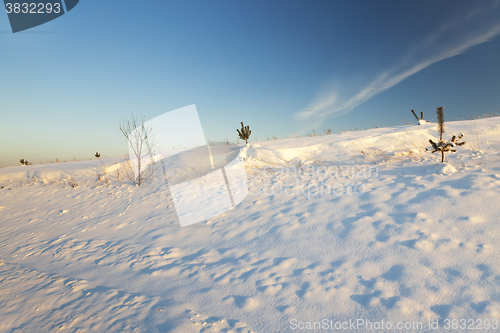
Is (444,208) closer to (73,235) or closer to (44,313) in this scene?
(44,313)

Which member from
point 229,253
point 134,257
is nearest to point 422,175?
point 229,253

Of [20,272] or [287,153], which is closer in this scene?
[20,272]

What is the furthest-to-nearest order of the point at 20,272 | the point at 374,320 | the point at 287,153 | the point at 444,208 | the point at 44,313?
1. the point at 287,153
2. the point at 20,272
3. the point at 444,208
4. the point at 44,313
5. the point at 374,320

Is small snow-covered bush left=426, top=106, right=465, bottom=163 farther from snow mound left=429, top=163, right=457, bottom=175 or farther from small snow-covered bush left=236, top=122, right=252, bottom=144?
small snow-covered bush left=236, top=122, right=252, bottom=144

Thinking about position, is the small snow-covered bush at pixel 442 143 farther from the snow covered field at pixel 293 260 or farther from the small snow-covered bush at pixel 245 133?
the small snow-covered bush at pixel 245 133

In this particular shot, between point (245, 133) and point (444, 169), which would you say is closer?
point (444, 169)

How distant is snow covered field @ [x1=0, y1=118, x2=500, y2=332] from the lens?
1.86m

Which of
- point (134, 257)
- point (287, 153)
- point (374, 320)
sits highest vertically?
point (287, 153)

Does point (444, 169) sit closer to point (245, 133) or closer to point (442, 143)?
point (442, 143)

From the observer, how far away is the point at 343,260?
2.46m

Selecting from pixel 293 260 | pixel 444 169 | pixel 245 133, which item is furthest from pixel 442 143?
pixel 245 133

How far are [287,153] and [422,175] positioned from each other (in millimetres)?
4315

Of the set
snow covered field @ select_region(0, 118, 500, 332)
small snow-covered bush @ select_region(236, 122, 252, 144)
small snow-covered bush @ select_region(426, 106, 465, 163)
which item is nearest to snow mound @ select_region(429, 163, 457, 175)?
snow covered field @ select_region(0, 118, 500, 332)

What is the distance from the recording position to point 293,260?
103 inches
